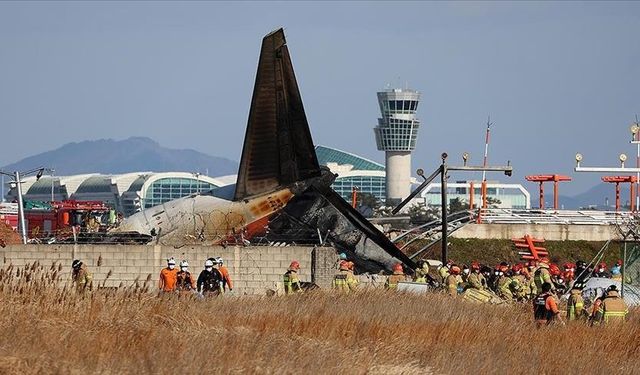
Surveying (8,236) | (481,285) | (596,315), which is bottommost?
(596,315)

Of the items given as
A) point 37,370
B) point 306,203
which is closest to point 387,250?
point 306,203

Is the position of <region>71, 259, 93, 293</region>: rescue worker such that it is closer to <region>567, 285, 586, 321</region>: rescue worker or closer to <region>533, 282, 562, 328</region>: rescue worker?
<region>533, 282, 562, 328</region>: rescue worker

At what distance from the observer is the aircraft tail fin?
47156 millimetres

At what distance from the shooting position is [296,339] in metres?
22.9

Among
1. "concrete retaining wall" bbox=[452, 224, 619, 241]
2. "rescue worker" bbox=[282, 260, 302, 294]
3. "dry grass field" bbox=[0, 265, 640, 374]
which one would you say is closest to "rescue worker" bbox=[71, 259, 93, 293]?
"dry grass field" bbox=[0, 265, 640, 374]

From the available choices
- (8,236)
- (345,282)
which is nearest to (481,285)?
(345,282)

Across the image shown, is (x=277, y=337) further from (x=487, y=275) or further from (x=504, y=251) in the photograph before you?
(x=504, y=251)

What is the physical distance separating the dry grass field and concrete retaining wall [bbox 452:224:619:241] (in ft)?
121

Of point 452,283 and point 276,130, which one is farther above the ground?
point 276,130

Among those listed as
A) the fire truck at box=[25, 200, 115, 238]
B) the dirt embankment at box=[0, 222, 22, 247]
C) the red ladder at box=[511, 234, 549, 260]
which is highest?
the fire truck at box=[25, 200, 115, 238]

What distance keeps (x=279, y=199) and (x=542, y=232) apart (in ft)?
84.8

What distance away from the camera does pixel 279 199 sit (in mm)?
47281

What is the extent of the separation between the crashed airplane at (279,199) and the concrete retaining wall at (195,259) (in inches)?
179

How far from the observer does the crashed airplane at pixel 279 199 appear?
4700 centimetres
